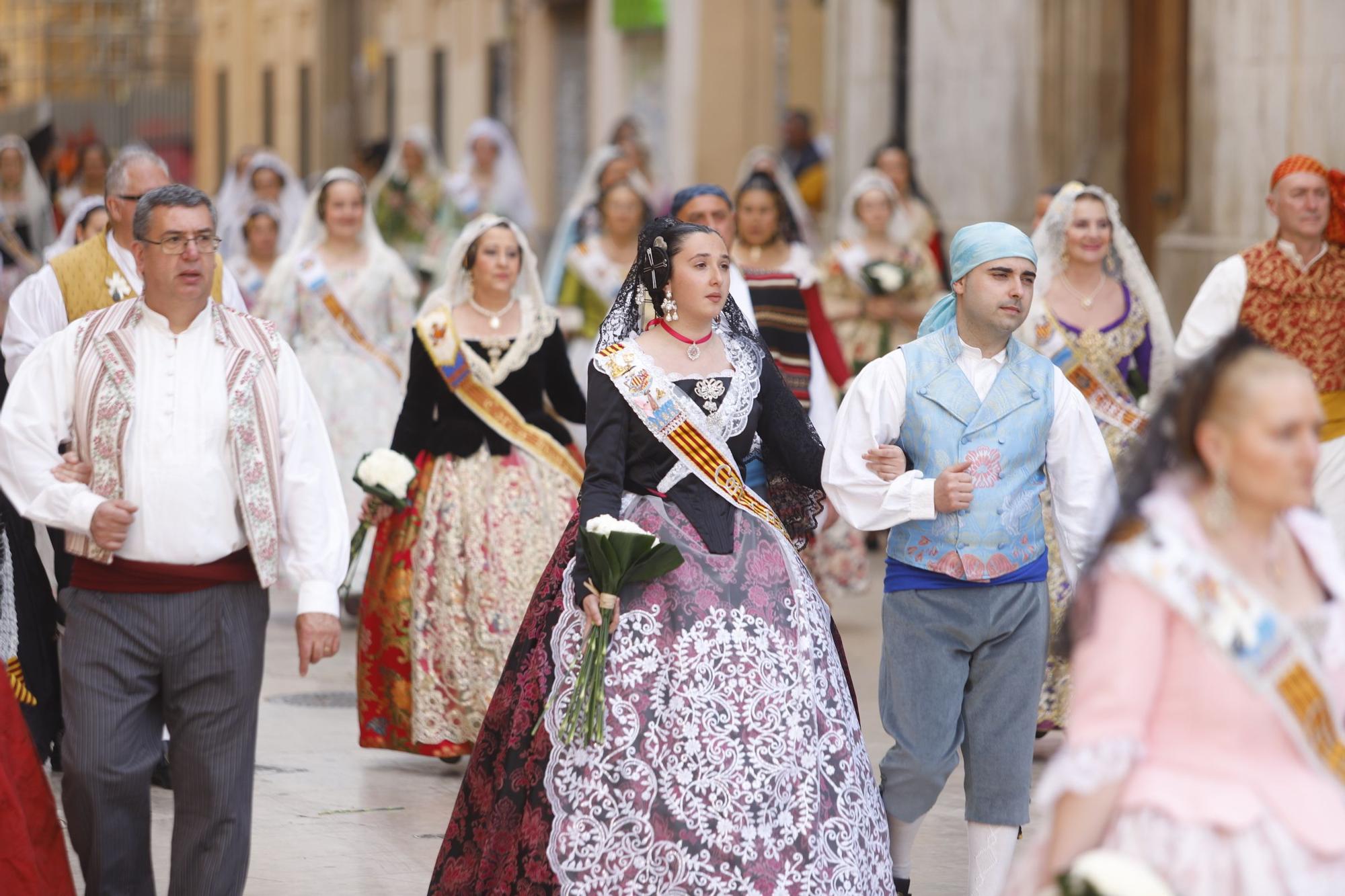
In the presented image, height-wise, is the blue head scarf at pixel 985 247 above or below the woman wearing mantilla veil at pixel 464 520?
above

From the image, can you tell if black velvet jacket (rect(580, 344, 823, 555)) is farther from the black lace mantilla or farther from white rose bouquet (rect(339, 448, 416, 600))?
white rose bouquet (rect(339, 448, 416, 600))

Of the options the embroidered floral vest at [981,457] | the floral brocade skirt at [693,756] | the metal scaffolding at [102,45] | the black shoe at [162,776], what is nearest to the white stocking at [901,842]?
the floral brocade skirt at [693,756]

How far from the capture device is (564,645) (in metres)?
5.66

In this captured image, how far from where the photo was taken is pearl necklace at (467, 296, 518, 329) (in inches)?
320

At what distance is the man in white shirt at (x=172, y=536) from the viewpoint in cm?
525

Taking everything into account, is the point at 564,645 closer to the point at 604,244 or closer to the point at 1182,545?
the point at 1182,545

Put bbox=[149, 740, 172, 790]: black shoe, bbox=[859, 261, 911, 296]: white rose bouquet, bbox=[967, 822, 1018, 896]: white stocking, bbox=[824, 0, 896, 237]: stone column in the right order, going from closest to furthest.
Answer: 1. bbox=[967, 822, 1018, 896]: white stocking
2. bbox=[149, 740, 172, 790]: black shoe
3. bbox=[859, 261, 911, 296]: white rose bouquet
4. bbox=[824, 0, 896, 237]: stone column

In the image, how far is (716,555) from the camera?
5.64 meters

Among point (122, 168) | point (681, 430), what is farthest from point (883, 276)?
point (681, 430)

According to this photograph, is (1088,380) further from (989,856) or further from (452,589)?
(989,856)

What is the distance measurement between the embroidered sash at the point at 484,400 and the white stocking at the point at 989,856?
2.63 meters

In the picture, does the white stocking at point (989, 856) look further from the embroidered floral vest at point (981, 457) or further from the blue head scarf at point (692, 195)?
the blue head scarf at point (692, 195)

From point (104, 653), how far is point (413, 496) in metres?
2.82

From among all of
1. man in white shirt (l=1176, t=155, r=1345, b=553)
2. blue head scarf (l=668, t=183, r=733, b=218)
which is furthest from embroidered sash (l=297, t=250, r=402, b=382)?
man in white shirt (l=1176, t=155, r=1345, b=553)
